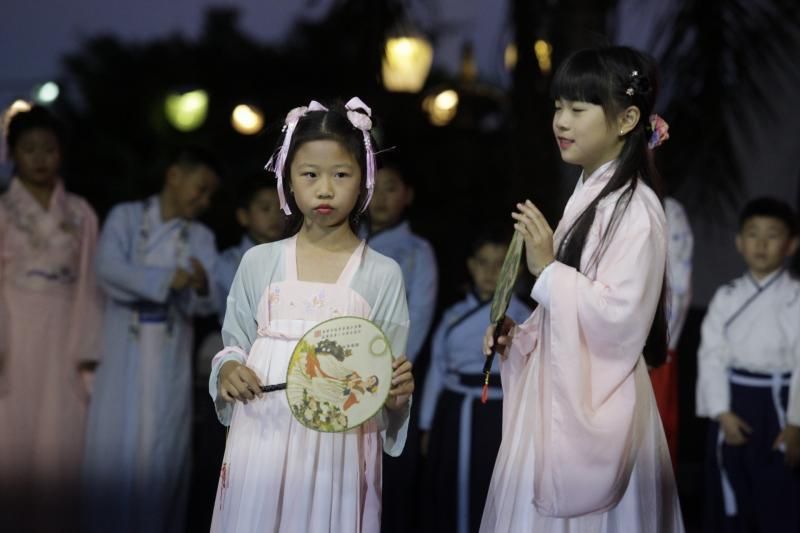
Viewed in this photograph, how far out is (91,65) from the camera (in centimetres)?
1318

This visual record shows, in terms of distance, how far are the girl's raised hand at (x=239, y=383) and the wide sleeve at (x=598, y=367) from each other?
2.50 ft

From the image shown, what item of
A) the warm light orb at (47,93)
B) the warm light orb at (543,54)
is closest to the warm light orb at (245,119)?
the warm light orb at (47,93)

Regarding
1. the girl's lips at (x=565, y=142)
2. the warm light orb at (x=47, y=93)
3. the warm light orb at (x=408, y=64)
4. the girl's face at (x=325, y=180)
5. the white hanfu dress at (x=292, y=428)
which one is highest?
the warm light orb at (x=408, y=64)

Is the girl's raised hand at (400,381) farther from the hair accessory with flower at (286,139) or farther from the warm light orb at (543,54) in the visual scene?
the warm light orb at (543,54)

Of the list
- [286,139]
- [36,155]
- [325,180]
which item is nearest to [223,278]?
[36,155]

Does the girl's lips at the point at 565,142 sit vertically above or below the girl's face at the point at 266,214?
below

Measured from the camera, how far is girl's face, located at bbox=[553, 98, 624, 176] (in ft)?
10.1

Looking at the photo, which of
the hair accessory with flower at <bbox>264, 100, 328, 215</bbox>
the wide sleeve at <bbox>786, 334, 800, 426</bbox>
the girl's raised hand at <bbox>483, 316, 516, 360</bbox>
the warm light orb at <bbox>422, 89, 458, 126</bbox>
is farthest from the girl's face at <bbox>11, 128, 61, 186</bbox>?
→ the warm light orb at <bbox>422, 89, 458, 126</bbox>

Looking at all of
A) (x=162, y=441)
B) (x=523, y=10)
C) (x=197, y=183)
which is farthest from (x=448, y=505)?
(x=523, y=10)

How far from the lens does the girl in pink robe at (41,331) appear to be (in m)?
5.00

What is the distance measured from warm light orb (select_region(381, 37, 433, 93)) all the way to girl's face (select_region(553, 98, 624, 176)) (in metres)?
4.02

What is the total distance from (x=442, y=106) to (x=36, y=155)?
3992 millimetres

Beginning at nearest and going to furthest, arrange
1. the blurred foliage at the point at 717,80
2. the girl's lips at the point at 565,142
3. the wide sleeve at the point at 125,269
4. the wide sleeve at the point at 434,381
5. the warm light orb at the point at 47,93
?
the girl's lips at the point at 565,142 → the wide sleeve at the point at 125,269 → the wide sleeve at the point at 434,381 → the blurred foliage at the point at 717,80 → the warm light orb at the point at 47,93

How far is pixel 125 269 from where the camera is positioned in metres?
4.92
